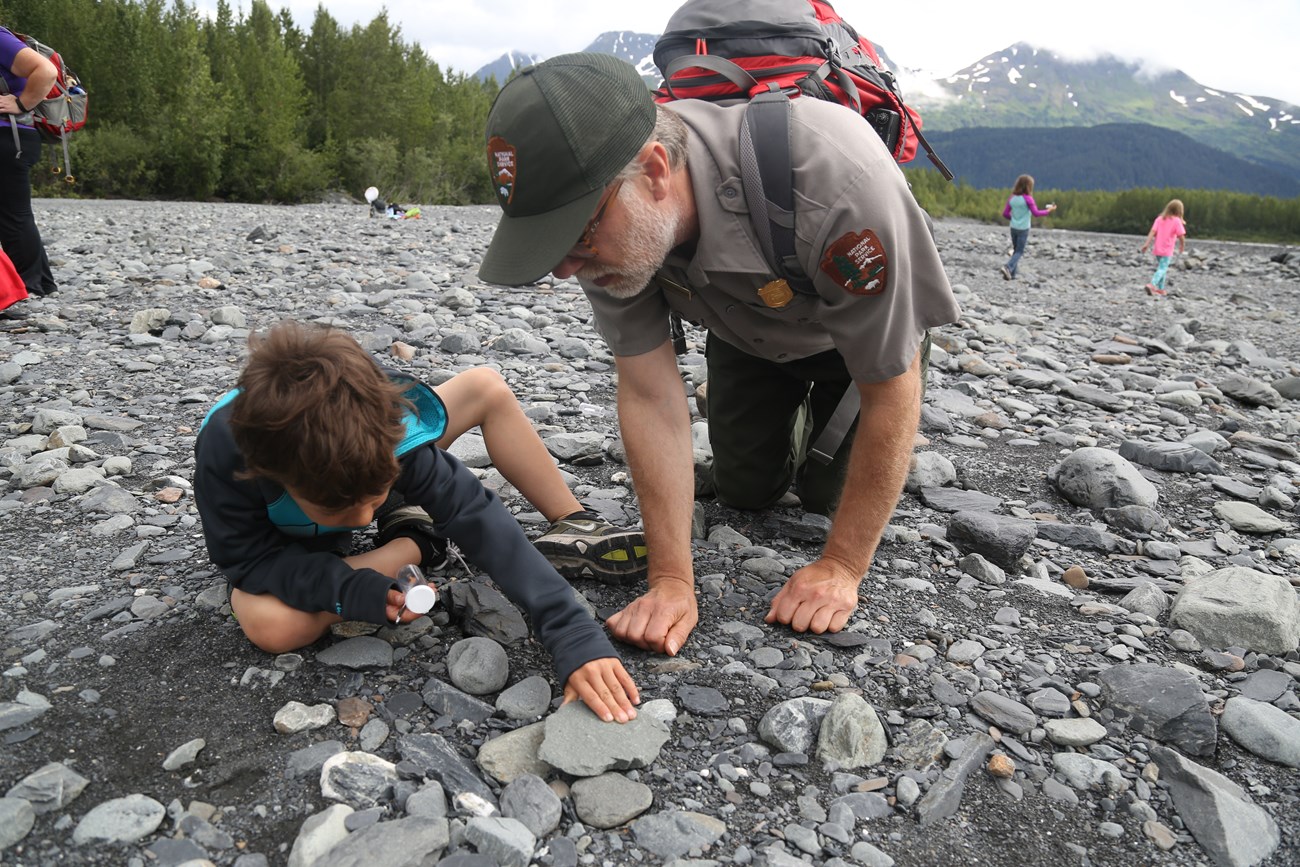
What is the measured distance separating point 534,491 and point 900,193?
4.79ft

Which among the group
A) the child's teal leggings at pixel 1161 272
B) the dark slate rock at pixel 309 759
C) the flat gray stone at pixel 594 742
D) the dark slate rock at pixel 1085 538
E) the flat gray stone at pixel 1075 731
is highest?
the child's teal leggings at pixel 1161 272

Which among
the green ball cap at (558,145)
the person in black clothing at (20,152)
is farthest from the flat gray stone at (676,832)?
the person in black clothing at (20,152)

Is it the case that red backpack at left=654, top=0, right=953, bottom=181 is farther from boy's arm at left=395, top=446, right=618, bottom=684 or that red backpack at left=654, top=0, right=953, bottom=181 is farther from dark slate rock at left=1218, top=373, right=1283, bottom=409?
dark slate rock at left=1218, top=373, right=1283, bottom=409

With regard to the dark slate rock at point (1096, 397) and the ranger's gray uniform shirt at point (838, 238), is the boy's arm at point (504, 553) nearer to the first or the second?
the ranger's gray uniform shirt at point (838, 238)

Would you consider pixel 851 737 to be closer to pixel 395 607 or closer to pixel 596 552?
pixel 596 552

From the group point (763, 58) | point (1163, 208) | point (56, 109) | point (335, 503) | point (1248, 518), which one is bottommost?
point (1248, 518)

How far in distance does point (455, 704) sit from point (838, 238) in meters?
1.45

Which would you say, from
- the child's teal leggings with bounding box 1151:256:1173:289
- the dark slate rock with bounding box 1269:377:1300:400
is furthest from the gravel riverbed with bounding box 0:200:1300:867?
the child's teal leggings with bounding box 1151:256:1173:289

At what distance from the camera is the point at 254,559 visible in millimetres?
2293

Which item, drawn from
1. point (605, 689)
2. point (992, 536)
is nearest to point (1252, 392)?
point (992, 536)

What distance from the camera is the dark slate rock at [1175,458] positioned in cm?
404

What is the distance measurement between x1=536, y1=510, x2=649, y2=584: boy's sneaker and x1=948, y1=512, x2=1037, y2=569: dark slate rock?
1.17 m

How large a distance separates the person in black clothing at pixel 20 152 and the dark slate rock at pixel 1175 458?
594 cm

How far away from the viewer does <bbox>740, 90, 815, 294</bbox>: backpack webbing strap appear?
2.24m
